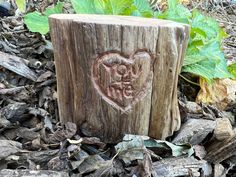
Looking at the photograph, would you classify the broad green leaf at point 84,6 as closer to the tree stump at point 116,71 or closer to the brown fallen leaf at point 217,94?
the tree stump at point 116,71

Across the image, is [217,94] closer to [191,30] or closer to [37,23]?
[191,30]

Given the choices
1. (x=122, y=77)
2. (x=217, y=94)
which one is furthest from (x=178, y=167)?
(x=217, y=94)

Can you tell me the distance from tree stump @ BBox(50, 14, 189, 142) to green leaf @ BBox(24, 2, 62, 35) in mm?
483

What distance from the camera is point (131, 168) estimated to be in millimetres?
1240

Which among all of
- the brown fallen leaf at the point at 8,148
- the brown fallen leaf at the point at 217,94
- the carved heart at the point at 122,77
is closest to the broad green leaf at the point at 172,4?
the brown fallen leaf at the point at 217,94

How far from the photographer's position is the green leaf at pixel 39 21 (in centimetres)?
173

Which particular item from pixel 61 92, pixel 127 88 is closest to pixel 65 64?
pixel 61 92

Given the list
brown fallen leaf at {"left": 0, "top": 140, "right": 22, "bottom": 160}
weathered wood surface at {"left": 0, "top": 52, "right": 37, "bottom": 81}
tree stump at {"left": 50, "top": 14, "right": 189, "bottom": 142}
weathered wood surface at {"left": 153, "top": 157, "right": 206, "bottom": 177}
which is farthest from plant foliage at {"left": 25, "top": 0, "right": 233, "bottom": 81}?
brown fallen leaf at {"left": 0, "top": 140, "right": 22, "bottom": 160}

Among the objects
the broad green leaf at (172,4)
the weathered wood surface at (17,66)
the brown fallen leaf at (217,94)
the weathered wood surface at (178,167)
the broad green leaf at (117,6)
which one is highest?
the broad green leaf at (117,6)

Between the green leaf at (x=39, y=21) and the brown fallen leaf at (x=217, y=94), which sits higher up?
the green leaf at (x=39, y=21)

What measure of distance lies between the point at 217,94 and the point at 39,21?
898 millimetres

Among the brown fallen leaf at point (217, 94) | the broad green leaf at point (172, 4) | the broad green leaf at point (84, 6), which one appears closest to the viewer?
the broad green leaf at point (84, 6)

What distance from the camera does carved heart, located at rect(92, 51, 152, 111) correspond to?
3.98ft

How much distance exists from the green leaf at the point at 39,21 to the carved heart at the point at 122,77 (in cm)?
60
